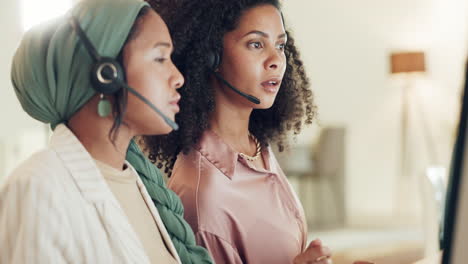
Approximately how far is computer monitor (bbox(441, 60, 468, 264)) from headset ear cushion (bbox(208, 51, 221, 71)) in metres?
0.86

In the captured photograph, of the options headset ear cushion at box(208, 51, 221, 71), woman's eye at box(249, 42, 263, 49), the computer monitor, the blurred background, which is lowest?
the blurred background

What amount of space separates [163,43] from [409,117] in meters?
6.54

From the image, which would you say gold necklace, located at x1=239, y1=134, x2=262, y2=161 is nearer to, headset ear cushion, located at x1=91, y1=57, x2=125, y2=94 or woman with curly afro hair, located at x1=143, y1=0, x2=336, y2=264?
woman with curly afro hair, located at x1=143, y1=0, x2=336, y2=264

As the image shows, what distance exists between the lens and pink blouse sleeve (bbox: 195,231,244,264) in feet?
4.19

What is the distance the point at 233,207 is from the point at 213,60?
1.05ft

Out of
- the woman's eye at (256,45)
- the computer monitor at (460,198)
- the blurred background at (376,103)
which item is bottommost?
the blurred background at (376,103)

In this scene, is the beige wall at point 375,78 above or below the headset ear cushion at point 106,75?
below

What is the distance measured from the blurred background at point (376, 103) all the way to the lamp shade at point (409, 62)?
0.03 feet

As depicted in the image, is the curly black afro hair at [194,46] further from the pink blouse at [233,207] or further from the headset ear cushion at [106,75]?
the headset ear cushion at [106,75]

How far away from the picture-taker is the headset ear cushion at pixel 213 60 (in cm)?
137

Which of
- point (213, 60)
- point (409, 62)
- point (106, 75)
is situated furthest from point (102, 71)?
point (409, 62)

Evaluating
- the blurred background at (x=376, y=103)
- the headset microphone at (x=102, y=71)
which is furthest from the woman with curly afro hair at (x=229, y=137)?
the blurred background at (x=376, y=103)

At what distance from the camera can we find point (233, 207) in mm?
1308

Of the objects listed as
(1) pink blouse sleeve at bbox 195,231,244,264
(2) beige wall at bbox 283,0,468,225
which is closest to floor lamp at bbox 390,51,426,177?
(2) beige wall at bbox 283,0,468,225
